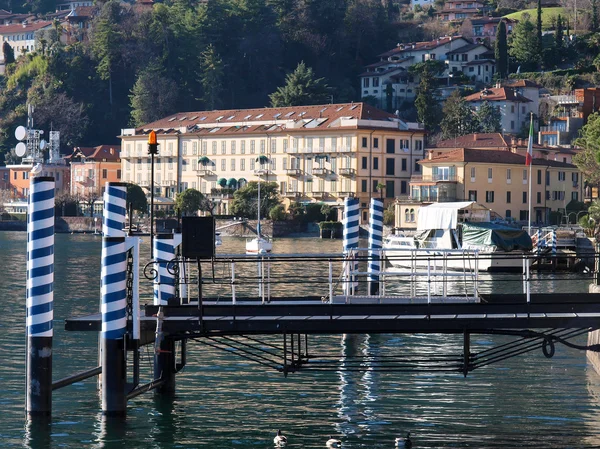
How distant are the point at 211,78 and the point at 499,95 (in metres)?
37.1

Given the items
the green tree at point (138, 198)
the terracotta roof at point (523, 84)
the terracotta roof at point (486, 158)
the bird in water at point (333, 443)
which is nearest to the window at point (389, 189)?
the terracotta roof at point (486, 158)

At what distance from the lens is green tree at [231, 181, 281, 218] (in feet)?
421

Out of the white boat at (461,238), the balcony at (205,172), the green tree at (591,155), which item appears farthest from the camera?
the balcony at (205,172)

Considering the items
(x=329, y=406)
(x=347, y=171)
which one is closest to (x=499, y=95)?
(x=347, y=171)

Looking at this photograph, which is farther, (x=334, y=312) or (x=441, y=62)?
(x=441, y=62)

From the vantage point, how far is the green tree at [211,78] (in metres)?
166

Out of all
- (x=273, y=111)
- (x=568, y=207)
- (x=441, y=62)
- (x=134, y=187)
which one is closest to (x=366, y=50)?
(x=441, y=62)

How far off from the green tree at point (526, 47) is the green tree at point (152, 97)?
43272 millimetres

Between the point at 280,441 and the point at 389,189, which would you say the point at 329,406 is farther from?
the point at 389,189

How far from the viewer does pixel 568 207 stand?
11750 centimetres

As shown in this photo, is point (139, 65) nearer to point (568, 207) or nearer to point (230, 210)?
point (230, 210)

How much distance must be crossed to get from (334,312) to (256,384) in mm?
5649

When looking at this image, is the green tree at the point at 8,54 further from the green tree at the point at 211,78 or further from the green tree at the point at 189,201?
the green tree at the point at 189,201

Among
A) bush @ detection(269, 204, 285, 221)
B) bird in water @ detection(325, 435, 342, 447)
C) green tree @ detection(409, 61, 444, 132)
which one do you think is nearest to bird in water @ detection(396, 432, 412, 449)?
bird in water @ detection(325, 435, 342, 447)
